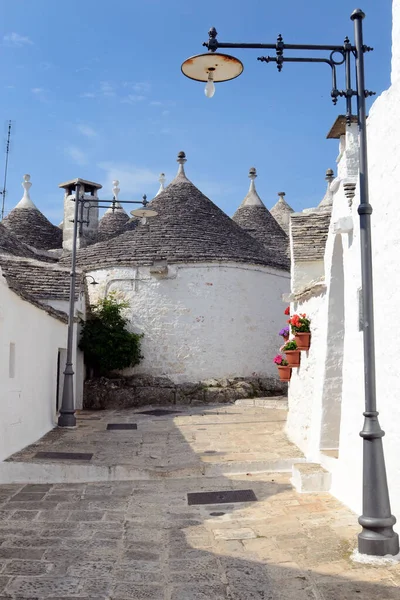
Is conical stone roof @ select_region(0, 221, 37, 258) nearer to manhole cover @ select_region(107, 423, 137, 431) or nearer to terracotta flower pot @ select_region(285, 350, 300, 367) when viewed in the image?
manhole cover @ select_region(107, 423, 137, 431)

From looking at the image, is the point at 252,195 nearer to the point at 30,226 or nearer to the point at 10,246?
the point at 30,226

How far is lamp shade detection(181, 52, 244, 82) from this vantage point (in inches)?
220

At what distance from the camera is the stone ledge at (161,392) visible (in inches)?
691

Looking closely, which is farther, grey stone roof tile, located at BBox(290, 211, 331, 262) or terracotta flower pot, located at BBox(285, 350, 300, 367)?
grey stone roof tile, located at BBox(290, 211, 331, 262)

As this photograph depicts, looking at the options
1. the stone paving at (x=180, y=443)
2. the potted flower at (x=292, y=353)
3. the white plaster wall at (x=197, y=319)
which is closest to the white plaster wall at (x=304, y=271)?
the potted flower at (x=292, y=353)

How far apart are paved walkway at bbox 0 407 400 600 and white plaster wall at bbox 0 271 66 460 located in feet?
4.77

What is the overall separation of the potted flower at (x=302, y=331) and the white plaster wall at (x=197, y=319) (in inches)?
379

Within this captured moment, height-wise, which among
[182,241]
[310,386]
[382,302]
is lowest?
[310,386]

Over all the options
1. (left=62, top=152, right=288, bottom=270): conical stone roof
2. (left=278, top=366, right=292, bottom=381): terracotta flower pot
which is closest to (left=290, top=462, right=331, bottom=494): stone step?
(left=278, top=366, right=292, bottom=381): terracotta flower pot

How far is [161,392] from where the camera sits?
708 inches

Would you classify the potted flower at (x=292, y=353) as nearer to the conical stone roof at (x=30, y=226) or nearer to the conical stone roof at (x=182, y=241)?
the conical stone roof at (x=182, y=241)

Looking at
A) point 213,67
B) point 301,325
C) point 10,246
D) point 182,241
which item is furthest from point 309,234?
point 10,246

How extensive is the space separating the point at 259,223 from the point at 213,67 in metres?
22.1

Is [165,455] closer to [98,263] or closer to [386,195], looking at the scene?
[386,195]
